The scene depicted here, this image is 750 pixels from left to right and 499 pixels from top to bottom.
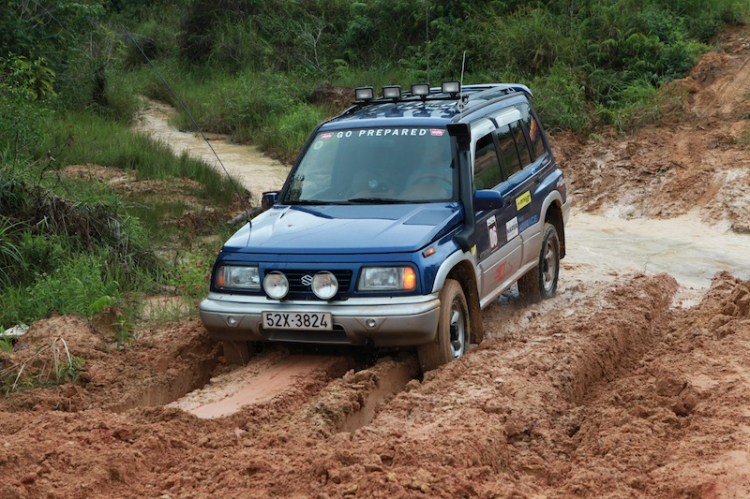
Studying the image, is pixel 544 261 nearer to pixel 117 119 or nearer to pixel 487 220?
pixel 487 220

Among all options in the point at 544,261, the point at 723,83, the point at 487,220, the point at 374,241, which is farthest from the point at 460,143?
the point at 723,83

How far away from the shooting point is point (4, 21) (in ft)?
45.4

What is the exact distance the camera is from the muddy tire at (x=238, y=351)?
22.9 feet

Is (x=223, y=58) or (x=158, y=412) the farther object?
(x=223, y=58)

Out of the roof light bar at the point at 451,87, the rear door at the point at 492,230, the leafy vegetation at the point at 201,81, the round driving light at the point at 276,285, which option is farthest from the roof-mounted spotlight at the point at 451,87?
the round driving light at the point at 276,285

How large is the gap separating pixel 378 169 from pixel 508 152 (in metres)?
1.39

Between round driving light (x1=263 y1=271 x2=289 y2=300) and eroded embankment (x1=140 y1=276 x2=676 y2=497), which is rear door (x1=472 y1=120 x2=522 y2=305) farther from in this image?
round driving light (x1=263 y1=271 x2=289 y2=300)

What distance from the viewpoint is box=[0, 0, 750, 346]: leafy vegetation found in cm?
920

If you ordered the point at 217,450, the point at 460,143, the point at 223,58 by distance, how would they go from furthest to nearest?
the point at 223,58 < the point at 460,143 < the point at 217,450

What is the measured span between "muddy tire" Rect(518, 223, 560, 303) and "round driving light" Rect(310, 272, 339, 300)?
2960mm

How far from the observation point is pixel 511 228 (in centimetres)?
793

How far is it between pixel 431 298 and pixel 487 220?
1291 millimetres

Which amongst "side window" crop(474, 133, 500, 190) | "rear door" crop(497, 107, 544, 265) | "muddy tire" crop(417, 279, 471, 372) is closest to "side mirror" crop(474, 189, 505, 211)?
"side window" crop(474, 133, 500, 190)

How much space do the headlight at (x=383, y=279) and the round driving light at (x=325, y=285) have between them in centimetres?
16
